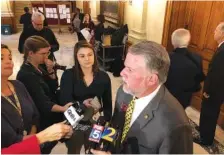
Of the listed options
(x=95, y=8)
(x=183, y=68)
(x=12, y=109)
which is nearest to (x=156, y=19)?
(x=183, y=68)

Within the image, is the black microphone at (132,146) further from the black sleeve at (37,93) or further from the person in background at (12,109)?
the black sleeve at (37,93)

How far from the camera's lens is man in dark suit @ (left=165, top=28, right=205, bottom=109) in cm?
247

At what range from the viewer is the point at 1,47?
4.99 feet

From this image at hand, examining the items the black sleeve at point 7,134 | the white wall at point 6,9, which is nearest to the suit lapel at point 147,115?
the black sleeve at point 7,134

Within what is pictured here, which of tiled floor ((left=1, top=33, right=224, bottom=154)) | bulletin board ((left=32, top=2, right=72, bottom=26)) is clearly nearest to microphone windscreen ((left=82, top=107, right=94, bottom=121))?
tiled floor ((left=1, top=33, right=224, bottom=154))

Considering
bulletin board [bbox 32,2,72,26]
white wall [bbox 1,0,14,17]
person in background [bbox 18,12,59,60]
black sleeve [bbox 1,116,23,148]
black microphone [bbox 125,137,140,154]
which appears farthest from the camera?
bulletin board [bbox 32,2,72,26]

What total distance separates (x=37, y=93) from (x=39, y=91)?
0.9 inches

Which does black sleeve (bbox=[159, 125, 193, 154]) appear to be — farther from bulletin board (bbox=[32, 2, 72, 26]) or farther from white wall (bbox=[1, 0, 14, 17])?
bulletin board (bbox=[32, 2, 72, 26])

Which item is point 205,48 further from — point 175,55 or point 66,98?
point 66,98

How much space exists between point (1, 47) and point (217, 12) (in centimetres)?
297

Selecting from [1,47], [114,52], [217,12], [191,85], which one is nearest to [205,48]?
[217,12]

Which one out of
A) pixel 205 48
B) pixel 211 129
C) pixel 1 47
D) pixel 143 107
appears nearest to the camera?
pixel 143 107

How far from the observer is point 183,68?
2.47 meters

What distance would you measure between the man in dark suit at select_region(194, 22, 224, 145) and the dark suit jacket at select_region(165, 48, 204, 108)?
129 mm
